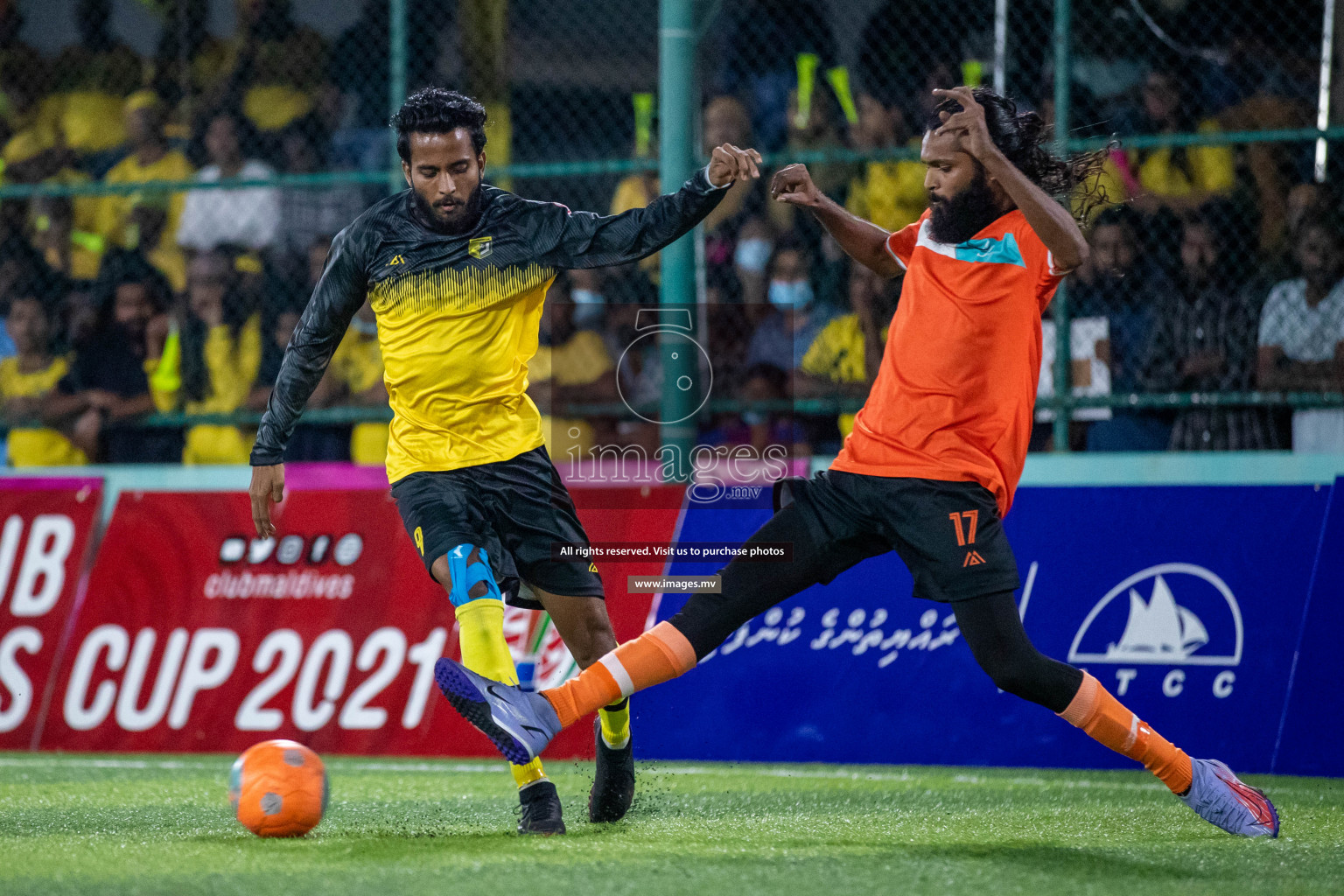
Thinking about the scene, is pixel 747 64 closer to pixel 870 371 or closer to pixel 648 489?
pixel 870 371

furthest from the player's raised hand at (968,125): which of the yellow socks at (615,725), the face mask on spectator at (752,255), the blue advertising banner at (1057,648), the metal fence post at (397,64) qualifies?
the metal fence post at (397,64)

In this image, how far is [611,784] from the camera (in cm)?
532

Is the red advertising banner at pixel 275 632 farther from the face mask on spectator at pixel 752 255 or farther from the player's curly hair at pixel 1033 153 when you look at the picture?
the player's curly hair at pixel 1033 153

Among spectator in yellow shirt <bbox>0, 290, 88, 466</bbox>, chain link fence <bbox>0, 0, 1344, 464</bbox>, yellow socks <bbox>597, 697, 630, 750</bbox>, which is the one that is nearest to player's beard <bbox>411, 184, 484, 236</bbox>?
yellow socks <bbox>597, 697, 630, 750</bbox>

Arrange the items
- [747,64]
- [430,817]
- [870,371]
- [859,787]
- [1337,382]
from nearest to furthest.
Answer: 1. [430,817]
2. [859,787]
3. [1337,382]
4. [870,371]
5. [747,64]

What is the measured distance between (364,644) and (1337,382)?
15.3 feet

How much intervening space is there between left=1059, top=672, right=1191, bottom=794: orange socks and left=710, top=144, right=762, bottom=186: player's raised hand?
1.78m

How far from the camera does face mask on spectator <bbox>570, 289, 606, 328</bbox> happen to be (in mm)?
8148

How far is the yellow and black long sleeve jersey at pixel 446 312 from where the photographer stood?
5.08 metres

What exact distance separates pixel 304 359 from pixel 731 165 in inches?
58.6

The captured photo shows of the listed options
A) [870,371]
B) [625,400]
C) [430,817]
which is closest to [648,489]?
[625,400]

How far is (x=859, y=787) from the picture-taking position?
633 cm

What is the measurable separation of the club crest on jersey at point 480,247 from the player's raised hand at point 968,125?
4.71 ft

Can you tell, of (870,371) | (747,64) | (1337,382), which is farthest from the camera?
(747,64)
